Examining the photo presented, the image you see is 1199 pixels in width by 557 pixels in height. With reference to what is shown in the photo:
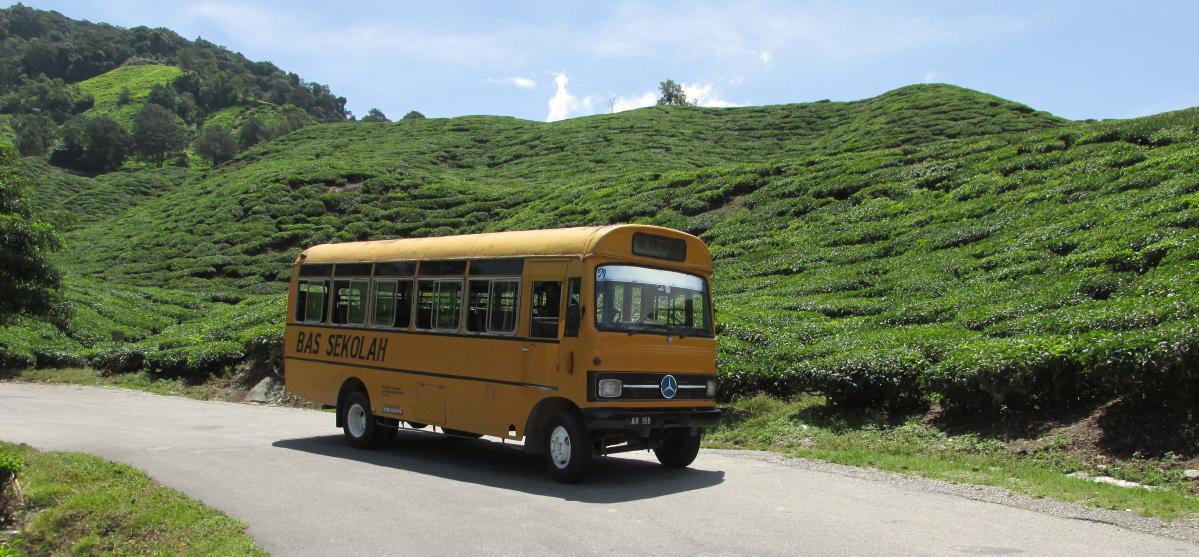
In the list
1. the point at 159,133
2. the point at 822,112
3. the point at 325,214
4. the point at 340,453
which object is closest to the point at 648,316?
the point at 340,453

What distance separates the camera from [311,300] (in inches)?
589

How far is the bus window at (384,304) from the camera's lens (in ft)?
43.5

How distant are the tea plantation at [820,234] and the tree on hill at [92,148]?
34.9m

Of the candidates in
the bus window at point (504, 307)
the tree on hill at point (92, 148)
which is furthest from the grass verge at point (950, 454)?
the tree on hill at point (92, 148)

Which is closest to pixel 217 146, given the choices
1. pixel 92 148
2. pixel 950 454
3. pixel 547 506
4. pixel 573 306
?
pixel 92 148

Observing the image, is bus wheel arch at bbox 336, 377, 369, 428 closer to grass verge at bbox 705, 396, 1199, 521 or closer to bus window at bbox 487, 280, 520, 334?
bus window at bbox 487, 280, 520, 334

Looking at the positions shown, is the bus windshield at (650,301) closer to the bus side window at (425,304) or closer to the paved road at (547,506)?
the paved road at (547,506)

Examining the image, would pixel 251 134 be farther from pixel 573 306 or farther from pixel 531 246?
pixel 573 306

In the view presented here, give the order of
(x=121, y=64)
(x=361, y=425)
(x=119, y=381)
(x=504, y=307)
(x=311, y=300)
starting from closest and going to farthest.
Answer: (x=504, y=307), (x=361, y=425), (x=311, y=300), (x=119, y=381), (x=121, y=64)

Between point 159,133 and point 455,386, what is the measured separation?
390ft

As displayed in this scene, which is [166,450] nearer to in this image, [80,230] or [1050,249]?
[1050,249]

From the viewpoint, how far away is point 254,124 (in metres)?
130

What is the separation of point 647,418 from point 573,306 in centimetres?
156

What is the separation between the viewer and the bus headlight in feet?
33.4
